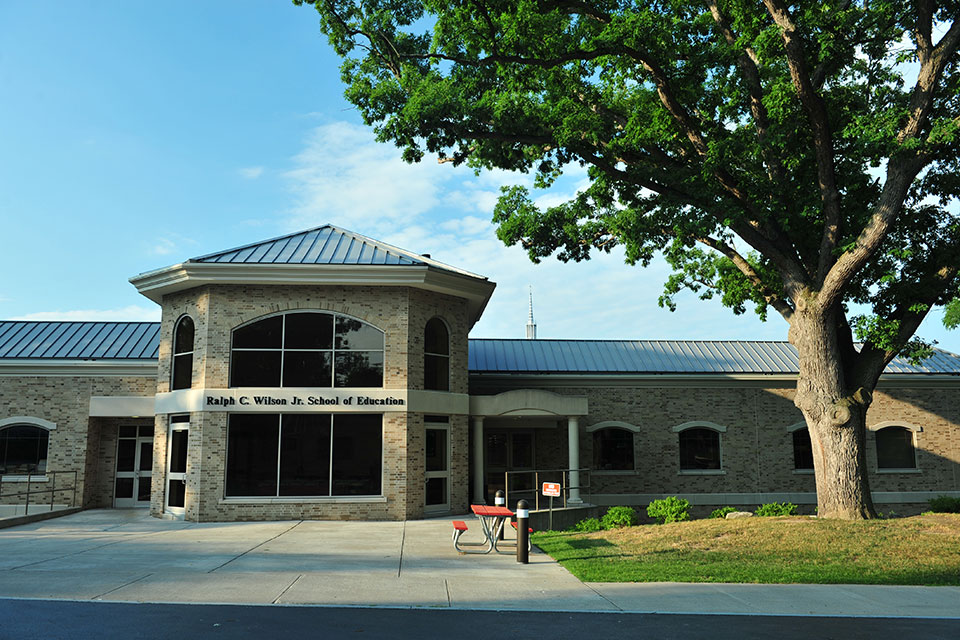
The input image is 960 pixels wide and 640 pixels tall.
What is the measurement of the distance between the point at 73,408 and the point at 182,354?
504 cm

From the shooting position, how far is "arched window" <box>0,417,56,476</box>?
20594mm

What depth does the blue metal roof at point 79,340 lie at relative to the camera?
21766 millimetres

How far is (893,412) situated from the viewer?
24.3 m

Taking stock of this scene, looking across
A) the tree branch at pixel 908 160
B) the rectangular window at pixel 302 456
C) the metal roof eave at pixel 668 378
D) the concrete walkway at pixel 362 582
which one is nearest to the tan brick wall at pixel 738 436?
the metal roof eave at pixel 668 378

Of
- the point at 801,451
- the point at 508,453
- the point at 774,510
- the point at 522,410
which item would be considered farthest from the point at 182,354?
the point at 801,451

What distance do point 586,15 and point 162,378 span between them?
529 inches

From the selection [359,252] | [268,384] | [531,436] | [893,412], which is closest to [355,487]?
[268,384]

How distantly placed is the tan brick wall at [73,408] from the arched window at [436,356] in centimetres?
845

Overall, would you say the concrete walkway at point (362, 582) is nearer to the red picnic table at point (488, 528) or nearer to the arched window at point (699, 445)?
the red picnic table at point (488, 528)

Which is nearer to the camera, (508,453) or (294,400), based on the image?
(294,400)

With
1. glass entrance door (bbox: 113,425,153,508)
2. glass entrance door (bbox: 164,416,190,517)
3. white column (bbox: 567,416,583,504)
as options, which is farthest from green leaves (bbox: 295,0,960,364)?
glass entrance door (bbox: 113,425,153,508)

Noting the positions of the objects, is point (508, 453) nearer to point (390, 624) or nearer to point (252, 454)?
point (252, 454)

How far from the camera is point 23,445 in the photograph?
20.8 meters

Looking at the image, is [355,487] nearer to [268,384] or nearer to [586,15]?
[268,384]
